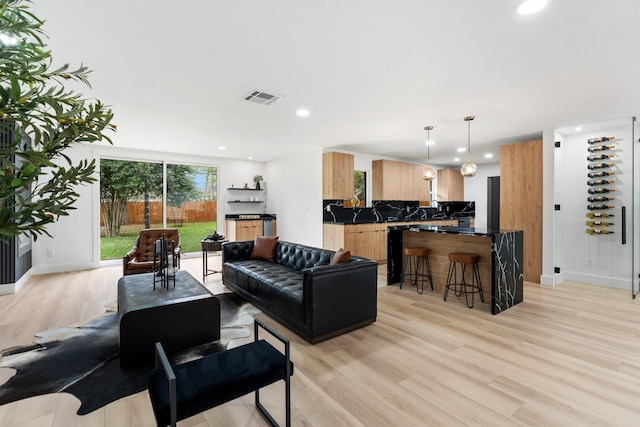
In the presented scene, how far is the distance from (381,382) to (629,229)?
201 inches

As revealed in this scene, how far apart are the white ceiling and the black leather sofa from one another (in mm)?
1941

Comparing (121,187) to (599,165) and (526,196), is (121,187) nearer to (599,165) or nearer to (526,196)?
(526,196)

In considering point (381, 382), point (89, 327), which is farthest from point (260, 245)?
point (381, 382)

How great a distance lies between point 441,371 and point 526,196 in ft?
13.7

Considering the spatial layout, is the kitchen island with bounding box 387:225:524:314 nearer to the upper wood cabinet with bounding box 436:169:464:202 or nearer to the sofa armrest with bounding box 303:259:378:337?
the sofa armrest with bounding box 303:259:378:337

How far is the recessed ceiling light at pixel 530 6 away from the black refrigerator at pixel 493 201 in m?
7.41

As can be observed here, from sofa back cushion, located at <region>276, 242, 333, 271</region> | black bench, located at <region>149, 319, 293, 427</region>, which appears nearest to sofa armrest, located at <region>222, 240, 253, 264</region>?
sofa back cushion, located at <region>276, 242, 333, 271</region>

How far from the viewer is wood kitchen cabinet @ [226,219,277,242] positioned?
25.5ft

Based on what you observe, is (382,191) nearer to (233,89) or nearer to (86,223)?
(233,89)

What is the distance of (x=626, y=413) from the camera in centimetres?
198

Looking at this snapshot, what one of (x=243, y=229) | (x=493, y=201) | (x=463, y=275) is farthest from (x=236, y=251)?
(x=493, y=201)

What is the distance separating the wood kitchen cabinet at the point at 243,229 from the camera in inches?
305

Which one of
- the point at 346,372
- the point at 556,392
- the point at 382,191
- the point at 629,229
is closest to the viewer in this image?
the point at 556,392

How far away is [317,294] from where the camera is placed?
114 inches
